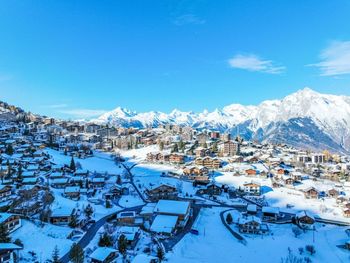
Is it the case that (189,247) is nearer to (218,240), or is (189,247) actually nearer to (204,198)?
(218,240)

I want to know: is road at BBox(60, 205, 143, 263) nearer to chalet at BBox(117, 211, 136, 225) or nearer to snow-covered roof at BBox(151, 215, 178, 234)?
chalet at BBox(117, 211, 136, 225)

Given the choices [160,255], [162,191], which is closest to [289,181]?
[162,191]

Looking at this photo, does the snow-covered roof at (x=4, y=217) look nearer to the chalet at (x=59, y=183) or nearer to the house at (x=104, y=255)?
the house at (x=104, y=255)

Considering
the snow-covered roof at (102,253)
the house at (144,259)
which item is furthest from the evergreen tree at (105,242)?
the house at (144,259)

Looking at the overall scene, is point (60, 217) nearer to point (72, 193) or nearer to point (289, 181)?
point (72, 193)

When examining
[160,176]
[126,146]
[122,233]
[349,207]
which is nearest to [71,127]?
[126,146]
